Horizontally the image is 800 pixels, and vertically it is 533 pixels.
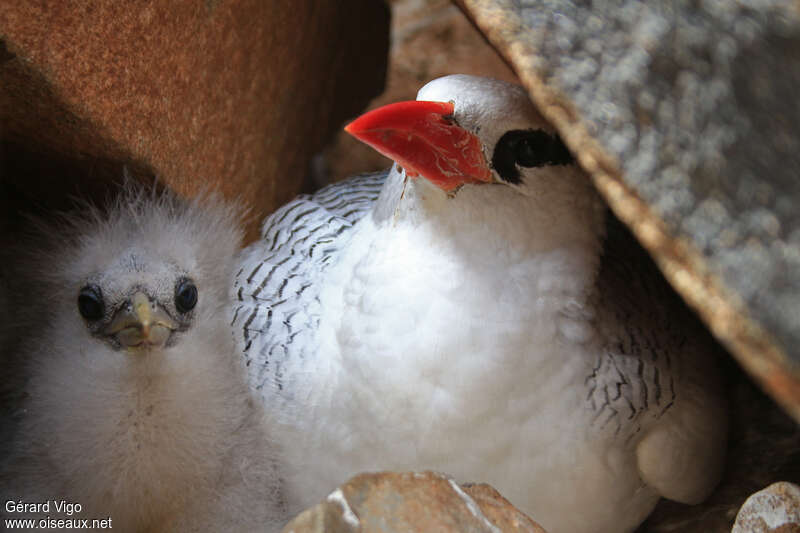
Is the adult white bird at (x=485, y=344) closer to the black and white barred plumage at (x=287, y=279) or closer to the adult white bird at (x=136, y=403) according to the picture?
the black and white barred plumage at (x=287, y=279)

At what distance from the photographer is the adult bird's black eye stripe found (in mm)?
1610

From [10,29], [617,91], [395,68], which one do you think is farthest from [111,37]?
[395,68]

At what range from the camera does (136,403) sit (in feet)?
6.23

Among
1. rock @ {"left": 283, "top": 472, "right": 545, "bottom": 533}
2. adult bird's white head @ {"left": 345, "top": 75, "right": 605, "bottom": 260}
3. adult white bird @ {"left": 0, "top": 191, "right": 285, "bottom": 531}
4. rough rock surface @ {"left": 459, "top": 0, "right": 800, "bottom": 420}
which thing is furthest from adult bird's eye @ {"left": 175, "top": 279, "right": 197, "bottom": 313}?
rough rock surface @ {"left": 459, "top": 0, "right": 800, "bottom": 420}

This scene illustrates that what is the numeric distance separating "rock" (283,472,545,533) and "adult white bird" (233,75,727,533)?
0.30 meters

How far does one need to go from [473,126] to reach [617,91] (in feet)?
1.12

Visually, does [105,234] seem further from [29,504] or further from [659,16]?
[659,16]

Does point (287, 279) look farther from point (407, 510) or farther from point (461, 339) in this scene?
point (407, 510)

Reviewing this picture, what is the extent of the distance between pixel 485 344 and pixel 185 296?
2.57 feet

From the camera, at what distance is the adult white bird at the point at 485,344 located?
1.62 meters

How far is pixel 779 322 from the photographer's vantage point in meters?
1.15

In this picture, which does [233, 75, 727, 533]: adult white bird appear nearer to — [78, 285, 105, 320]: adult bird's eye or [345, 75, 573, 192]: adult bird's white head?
[345, 75, 573, 192]: adult bird's white head

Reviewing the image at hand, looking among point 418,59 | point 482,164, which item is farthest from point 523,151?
point 418,59

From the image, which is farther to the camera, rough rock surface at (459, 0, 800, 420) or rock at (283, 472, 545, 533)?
rock at (283, 472, 545, 533)
